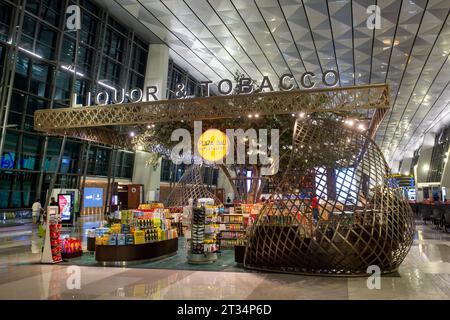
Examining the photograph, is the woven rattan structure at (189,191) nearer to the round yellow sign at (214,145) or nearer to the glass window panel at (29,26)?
the round yellow sign at (214,145)

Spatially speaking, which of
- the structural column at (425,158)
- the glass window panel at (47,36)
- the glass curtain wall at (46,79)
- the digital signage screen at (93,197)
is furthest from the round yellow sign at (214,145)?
the structural column at (425,158)

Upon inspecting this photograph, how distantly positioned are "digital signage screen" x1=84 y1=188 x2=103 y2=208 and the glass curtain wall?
954 millimetres

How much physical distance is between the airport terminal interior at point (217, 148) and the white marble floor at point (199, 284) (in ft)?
0.16

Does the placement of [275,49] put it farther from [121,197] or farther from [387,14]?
[121,197]

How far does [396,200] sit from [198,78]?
17518mm

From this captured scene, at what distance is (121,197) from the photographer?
59.3 ft

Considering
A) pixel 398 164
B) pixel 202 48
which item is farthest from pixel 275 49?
pixel 398 164

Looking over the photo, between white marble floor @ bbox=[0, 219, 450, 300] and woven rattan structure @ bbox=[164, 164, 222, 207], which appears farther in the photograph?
woven rattan structure @ bbox=[164, 164, 222, 207]

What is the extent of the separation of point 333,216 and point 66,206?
11.0 metres

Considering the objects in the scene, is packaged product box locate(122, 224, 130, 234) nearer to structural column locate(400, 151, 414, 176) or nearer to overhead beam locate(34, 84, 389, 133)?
overhead beam locate(34, 84, 389, 133)

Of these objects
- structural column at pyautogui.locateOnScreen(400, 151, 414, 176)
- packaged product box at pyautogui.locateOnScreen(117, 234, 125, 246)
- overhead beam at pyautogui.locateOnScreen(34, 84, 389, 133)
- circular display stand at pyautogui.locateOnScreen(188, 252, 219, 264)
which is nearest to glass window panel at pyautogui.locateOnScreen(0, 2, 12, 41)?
overhead beam at pyautogui.locateOnScreen(34, 84, 389, 133)

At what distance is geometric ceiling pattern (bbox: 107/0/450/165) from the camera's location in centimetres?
Answer: 1201

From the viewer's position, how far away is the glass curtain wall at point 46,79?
41.4 feet

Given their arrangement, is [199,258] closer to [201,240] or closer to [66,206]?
[201,240]
